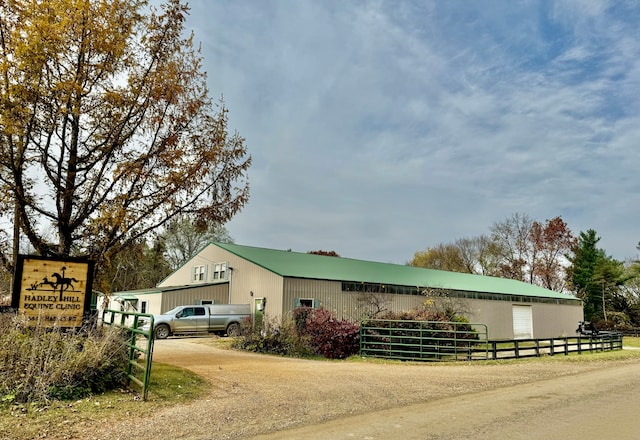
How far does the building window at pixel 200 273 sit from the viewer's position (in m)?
31.9

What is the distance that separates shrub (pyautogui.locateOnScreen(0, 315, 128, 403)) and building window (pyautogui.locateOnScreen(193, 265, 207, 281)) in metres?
22.7

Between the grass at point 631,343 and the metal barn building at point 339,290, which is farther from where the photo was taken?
the grass at point 631,343

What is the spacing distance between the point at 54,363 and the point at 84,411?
3.97 ft

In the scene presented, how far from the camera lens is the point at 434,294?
Result: 2702cm

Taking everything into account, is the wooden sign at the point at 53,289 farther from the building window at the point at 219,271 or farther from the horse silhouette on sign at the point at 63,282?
the building window at the point at 219,271

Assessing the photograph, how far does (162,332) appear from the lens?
77.5ft

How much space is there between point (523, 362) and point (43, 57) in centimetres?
1609

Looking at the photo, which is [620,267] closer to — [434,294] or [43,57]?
[434,294]

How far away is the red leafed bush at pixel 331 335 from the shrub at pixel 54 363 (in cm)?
971

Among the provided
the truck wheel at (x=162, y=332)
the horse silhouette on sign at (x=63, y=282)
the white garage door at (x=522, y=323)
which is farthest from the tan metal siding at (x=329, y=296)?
the horse silhouette on sign at (x=63, y=282)

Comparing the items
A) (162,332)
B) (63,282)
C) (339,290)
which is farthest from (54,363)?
(339,290)

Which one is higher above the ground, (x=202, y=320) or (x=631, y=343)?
(x=202, y=320)

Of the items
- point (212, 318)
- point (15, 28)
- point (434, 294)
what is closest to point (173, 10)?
point (15, 28)

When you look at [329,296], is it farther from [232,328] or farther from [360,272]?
[232,328]
